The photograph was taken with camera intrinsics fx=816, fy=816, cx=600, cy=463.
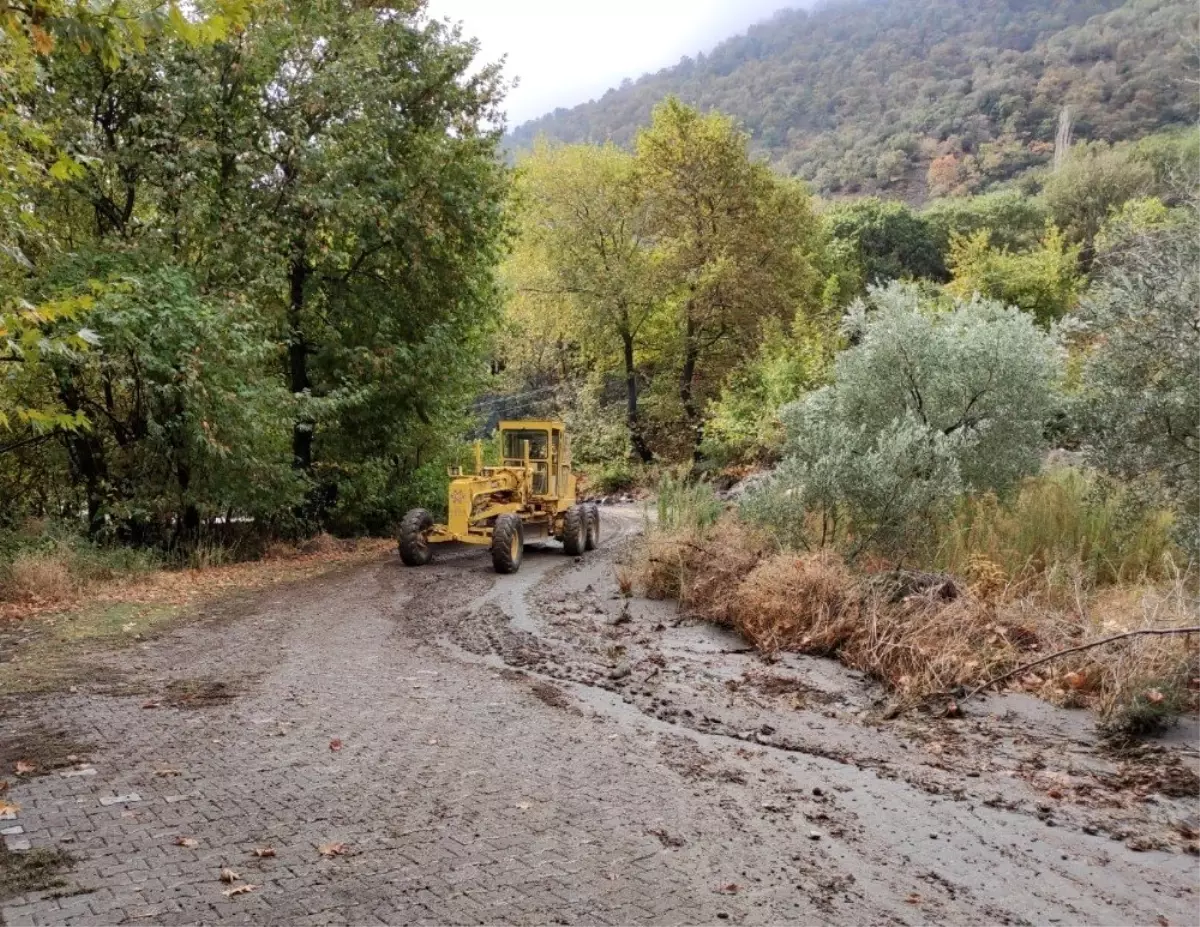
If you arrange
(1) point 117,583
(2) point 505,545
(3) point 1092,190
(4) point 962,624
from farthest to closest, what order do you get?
(3) point 1092,190, (2) point 505,545, (1) point 117,583, (4) point 962,624

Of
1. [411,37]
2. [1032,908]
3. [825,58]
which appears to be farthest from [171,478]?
[825,58]

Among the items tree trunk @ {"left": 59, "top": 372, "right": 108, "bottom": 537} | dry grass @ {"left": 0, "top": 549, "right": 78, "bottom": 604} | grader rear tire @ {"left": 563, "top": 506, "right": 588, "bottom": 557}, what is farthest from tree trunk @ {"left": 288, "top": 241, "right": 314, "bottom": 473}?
dry grass @ {"left": 0, "top": 549, "right": 78, "bottom": 604}

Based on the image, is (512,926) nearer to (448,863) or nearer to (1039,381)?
(448,863)

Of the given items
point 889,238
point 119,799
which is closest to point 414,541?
point 119,799

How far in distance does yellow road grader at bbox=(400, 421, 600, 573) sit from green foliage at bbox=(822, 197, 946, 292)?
94.5ft

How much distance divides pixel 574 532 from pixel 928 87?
97.6 m

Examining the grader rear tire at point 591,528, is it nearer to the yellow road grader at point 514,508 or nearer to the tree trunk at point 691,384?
the yellow road grader at point 514,508

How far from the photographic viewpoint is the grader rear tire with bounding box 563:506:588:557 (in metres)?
14.5

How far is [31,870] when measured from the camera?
339 centimetres

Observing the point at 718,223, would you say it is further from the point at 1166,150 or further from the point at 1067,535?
the point at 1166,150

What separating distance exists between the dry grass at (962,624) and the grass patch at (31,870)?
5616 millimetres

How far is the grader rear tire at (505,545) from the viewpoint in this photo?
1241 centimetres

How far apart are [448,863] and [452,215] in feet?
44.5

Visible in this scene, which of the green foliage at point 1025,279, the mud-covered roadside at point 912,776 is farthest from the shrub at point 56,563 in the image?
the green foliage at point 1025,279
